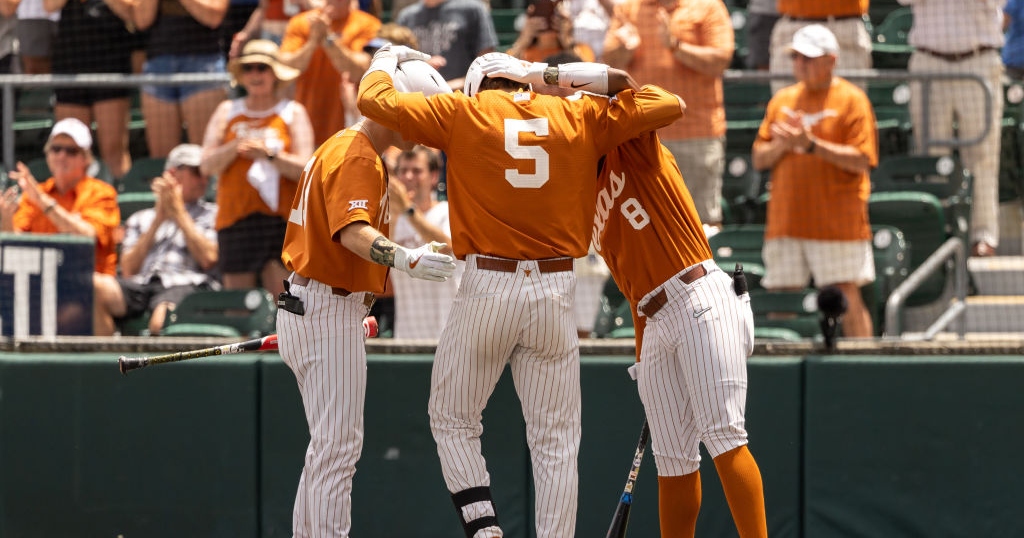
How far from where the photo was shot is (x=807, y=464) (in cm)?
628

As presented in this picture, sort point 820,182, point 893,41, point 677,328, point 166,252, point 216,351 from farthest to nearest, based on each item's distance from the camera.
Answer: point 893,41
point 166,252
point 820,182
point 216,351
point 677,328

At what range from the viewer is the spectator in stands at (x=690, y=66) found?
8.01m

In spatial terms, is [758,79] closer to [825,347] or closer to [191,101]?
[825,347]

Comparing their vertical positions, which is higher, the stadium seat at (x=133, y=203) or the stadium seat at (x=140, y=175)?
the stadium seat at (x=140, y=175)

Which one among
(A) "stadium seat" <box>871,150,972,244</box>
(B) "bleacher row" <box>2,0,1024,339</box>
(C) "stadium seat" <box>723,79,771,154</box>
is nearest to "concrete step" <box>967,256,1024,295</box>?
(A) "stadium seat" <box>871,150,972,244</box>

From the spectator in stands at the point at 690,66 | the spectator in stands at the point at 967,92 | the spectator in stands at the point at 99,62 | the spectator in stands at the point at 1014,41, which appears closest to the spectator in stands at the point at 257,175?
the spectator in stands at the point at 99,62

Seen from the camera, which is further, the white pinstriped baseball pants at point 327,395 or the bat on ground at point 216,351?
the bat on ground at point 216,351

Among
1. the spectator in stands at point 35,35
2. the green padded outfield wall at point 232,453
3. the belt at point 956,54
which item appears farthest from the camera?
the spectator in stands at point 35,35

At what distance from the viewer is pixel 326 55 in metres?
8.46

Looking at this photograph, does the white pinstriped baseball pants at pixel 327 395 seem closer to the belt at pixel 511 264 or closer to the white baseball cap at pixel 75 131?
the belt at pixel 511 264

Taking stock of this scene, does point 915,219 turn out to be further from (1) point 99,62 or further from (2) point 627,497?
(1) point 99,62

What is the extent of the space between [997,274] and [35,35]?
637cm

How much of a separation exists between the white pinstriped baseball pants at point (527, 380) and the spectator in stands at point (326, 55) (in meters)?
3.48

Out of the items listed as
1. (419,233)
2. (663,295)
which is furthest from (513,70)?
(419,233)
